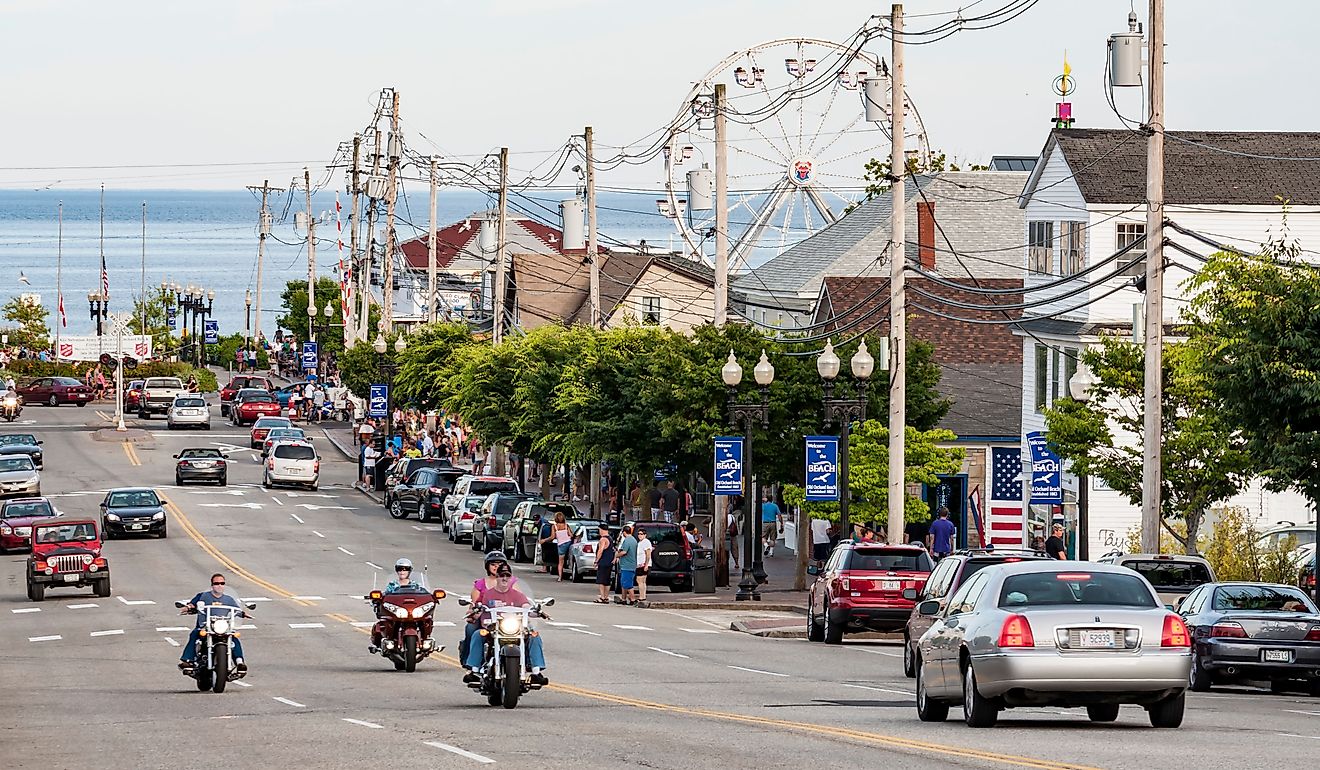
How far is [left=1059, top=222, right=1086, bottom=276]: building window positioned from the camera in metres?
47.1

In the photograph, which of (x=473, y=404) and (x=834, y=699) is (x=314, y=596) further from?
(x=473, y=404)

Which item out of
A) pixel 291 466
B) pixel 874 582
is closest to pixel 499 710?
pixel 874 582

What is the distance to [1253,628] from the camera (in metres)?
24.9

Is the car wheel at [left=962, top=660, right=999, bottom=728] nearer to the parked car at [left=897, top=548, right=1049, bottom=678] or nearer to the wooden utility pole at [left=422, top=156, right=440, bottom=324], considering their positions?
the parked car at [left=897, top=548, right=1049, bottom=678]

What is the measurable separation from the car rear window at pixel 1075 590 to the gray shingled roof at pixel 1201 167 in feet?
99.5

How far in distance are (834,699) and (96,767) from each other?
860cm

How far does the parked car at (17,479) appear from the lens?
63.7m

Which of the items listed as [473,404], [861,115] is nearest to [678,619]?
[473,404]

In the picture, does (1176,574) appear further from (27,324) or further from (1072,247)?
(27,324)

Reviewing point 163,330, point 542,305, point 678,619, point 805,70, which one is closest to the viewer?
point 678,619

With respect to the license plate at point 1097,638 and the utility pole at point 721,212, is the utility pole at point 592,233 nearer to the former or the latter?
the utility pole at point 721,212

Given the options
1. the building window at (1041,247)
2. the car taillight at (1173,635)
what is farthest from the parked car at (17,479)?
the car taillight at (1173,635)

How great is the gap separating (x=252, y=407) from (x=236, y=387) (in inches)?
Result: 398

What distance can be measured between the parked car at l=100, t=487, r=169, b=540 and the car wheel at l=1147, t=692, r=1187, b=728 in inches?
1671
